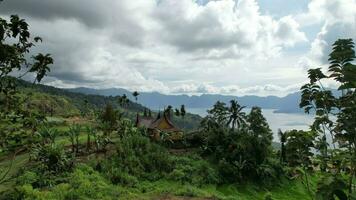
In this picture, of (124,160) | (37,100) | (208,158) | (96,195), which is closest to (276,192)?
(208,158)

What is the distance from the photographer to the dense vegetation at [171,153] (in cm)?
877

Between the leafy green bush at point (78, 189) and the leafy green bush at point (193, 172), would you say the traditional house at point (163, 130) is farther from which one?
the leafy green bush at point (78, 189)

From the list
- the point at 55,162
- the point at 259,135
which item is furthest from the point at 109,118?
the point at 259,135

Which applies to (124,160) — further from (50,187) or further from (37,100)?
(37,100)

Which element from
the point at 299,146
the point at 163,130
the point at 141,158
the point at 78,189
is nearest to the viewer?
the point at 299,146

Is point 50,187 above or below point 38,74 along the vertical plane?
below

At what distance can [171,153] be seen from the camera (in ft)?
188

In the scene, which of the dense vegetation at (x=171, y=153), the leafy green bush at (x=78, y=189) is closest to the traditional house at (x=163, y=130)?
the dense vegetation at (x=171, y=153)

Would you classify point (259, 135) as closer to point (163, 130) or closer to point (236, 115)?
point (236, 115)

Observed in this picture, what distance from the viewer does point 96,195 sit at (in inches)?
1312

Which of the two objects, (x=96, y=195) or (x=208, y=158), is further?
(x=208, y=158)

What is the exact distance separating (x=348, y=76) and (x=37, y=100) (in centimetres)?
15436

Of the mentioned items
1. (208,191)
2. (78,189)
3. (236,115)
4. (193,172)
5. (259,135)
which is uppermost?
(236,115)

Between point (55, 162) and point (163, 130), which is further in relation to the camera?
point (163, 130)
